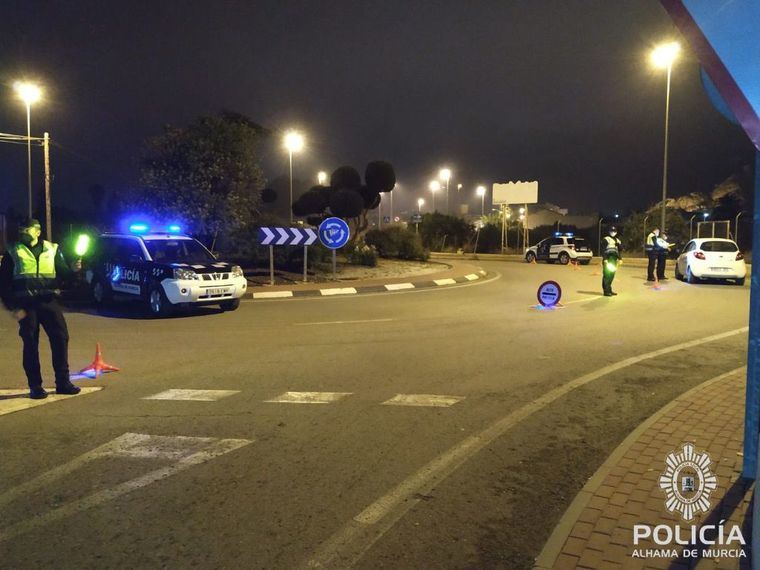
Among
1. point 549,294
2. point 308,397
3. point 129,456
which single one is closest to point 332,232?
point 549,294

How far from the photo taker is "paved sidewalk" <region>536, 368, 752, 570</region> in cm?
349

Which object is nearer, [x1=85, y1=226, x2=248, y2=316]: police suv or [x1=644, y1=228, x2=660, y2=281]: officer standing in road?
[x1=85, y1=226, x2=248, y2=316]: police suv

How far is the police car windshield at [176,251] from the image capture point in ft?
46.3

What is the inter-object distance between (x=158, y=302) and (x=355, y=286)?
719 cm

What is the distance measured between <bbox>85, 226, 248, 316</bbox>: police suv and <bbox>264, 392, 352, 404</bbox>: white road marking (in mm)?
6839

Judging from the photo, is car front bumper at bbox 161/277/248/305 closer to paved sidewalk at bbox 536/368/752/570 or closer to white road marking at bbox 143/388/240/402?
white road marking at bbox 143/388/240/402

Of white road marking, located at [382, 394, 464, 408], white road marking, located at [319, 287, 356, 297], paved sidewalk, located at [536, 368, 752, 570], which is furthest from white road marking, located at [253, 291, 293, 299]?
paved sidewalk, located at [536, 368, 752, 570]

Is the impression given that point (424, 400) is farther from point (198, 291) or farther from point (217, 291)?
point (217, 291)

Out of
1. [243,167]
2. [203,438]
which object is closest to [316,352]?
[203,438]

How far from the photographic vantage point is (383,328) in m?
11.7

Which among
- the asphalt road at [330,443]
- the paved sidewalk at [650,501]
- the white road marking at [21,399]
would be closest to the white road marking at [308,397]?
the asphalt road at [330,443]

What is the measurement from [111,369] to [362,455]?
4599 mm

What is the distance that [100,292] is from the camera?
50.5 feet

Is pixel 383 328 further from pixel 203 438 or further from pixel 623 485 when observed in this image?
pixel 623 485
